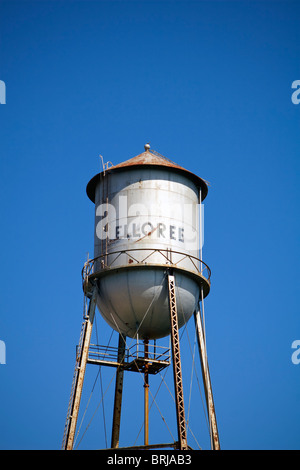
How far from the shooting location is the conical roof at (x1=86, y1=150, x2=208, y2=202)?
1260 inches

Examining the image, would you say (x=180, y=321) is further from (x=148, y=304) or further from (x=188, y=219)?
(x=188, y=219)

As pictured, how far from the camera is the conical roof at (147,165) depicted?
105 ft

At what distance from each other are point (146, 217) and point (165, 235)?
106 centimetres

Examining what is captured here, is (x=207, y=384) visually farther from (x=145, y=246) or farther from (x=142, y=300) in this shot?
(x=145, y=246)

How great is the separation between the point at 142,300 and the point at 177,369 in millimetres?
3028

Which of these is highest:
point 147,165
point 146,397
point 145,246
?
point 147,165

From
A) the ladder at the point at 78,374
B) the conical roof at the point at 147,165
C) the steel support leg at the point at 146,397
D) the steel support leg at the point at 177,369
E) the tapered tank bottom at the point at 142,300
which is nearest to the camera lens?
the steel support leg at the point at 177,369

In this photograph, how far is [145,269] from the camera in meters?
30.1

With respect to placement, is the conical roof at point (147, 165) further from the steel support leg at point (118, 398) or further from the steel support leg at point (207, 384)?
the steel support leg at point (118, 398)

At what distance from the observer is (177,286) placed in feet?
99.7

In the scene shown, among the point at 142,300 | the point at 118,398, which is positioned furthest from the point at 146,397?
the point at 142,300

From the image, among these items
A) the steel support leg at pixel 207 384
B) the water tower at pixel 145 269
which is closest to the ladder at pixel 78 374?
the water tower at pixel 145 269
